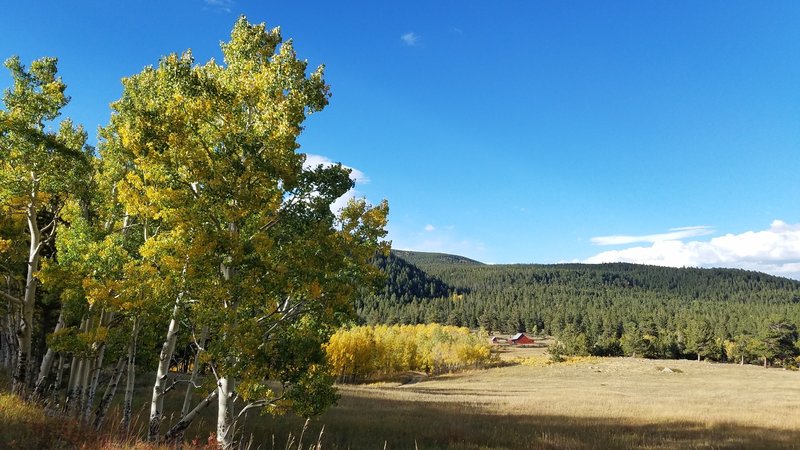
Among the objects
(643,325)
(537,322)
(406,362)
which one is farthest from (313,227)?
(537,322)

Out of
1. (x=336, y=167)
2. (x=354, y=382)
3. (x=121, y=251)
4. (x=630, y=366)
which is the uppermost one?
(x=336, y=167)

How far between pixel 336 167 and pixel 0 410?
8634mm

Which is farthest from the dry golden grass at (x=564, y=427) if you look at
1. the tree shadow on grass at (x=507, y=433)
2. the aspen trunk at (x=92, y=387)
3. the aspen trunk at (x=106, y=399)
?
the aspen trunk at (x=92, y=387)

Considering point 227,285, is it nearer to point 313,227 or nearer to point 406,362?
point 313,227

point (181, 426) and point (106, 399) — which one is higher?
point (181, 426)

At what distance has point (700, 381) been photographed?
63062 mm

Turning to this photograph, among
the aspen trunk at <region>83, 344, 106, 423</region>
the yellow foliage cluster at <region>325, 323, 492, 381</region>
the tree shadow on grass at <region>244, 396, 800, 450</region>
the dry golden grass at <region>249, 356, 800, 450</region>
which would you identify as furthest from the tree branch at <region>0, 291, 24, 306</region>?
the yellow foliage cluster at <region>325, 323, 492, 381</region>

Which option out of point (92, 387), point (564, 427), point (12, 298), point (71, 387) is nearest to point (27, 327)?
point (12, 298)

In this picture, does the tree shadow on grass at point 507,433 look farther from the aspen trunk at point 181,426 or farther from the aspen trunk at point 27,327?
the aspen trunk at point 27,327

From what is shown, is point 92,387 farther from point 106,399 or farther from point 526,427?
point 526,427

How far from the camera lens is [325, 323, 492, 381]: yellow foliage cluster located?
79.3m

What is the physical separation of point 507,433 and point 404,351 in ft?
233

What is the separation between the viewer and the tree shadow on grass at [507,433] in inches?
699

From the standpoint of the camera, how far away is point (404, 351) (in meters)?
89.2
